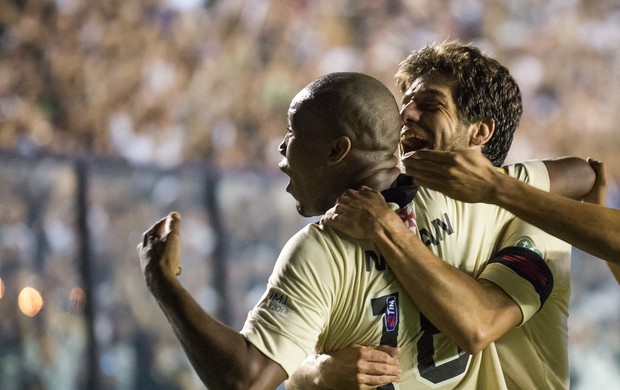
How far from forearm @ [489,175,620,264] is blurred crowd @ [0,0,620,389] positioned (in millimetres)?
3103

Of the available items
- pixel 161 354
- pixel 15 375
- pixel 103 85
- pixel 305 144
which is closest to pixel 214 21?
pixel 103 85

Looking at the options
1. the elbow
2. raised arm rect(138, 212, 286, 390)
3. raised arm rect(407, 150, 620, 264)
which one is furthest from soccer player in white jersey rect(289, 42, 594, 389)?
raised arm rect(138, 212, 286, 390)

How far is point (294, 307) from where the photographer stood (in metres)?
1.55

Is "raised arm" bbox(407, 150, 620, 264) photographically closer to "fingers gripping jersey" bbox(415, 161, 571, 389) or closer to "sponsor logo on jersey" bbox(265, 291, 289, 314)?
"fingers gripping jersey" bbox(415, 161, 571, 389)

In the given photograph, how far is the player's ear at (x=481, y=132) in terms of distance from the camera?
225 centimetres

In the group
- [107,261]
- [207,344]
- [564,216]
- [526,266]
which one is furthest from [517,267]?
[107,261]

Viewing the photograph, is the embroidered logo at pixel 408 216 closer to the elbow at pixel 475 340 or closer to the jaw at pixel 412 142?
the elbow at pixel 475 340

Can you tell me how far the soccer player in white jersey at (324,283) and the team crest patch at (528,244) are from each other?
170mm

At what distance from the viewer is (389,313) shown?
1.65m

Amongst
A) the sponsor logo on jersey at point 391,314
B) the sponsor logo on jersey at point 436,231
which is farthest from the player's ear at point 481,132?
the sponsor logo on jersey at point 391,314

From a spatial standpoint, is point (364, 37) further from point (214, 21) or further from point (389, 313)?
point (389, 313)

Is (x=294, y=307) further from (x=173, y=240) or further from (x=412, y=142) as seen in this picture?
(x=412, y=142)

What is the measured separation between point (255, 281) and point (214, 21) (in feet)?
4.51

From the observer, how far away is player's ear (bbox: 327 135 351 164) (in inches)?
66.2
